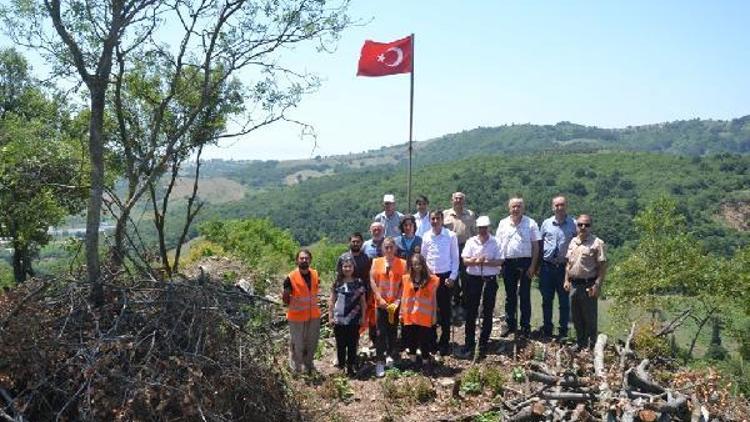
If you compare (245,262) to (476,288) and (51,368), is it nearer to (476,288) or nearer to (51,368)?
(476,288)

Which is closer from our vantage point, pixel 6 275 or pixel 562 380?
pixel 562 380

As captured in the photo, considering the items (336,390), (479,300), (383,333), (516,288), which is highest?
(516,288)

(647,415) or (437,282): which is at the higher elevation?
(437,282)

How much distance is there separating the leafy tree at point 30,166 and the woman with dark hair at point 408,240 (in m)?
4.04

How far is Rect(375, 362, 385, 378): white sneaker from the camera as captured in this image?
7.76 meters

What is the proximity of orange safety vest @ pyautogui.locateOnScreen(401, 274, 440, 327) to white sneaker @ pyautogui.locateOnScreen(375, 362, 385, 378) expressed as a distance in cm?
66

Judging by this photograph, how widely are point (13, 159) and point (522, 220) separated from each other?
32.5 feet

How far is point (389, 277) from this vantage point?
7.86m

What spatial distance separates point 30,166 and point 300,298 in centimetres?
624

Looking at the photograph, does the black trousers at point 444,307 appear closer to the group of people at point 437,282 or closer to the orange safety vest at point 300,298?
the group of people at point 437,282

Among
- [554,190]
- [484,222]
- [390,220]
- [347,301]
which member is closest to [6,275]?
[390,220]

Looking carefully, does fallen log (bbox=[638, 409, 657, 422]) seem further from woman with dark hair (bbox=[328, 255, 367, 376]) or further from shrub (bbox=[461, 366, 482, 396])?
woman with dark hair (bbox=[328, 255, 367, 376])

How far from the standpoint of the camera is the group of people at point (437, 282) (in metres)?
7.74

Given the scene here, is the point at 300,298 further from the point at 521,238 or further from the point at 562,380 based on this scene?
the point at 562,380
